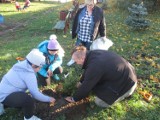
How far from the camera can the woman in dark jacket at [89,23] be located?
6.54 metres

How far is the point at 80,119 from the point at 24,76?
1.39m

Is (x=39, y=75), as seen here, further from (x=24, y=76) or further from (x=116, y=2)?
(x=116, y=2)

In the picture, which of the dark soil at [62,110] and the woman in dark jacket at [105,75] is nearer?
the woman in dark jacket at [105,75]

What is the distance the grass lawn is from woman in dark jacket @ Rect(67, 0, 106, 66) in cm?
90

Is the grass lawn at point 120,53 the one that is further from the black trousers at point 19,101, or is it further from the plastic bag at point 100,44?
the plastic bag at point 100,44

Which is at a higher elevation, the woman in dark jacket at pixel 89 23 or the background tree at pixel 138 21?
the woman in dark jacket at pixel 89 23

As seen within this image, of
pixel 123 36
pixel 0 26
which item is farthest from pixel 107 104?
pixel 0 26

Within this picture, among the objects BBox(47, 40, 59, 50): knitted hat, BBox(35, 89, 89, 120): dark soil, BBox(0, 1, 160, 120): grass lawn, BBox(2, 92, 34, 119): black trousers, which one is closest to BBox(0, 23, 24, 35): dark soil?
BBox(0, 1, 160, 120): grass lawn

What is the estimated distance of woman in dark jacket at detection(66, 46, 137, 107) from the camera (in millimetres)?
4613

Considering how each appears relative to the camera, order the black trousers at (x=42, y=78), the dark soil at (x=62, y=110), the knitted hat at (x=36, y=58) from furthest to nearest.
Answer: the black trousers at (x=42, y=78) → the dark soil at (x=62, y=110) → the knitted hat at (x=36, y=58)

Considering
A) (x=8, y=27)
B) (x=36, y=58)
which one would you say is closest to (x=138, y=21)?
(x=8, y=27)

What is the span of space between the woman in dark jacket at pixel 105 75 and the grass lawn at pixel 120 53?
17.6 inches

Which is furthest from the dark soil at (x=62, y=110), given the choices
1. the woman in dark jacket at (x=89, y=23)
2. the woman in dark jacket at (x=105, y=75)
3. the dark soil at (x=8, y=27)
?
the dark soil at (x=8, y=27)

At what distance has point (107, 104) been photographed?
523 centimetres
